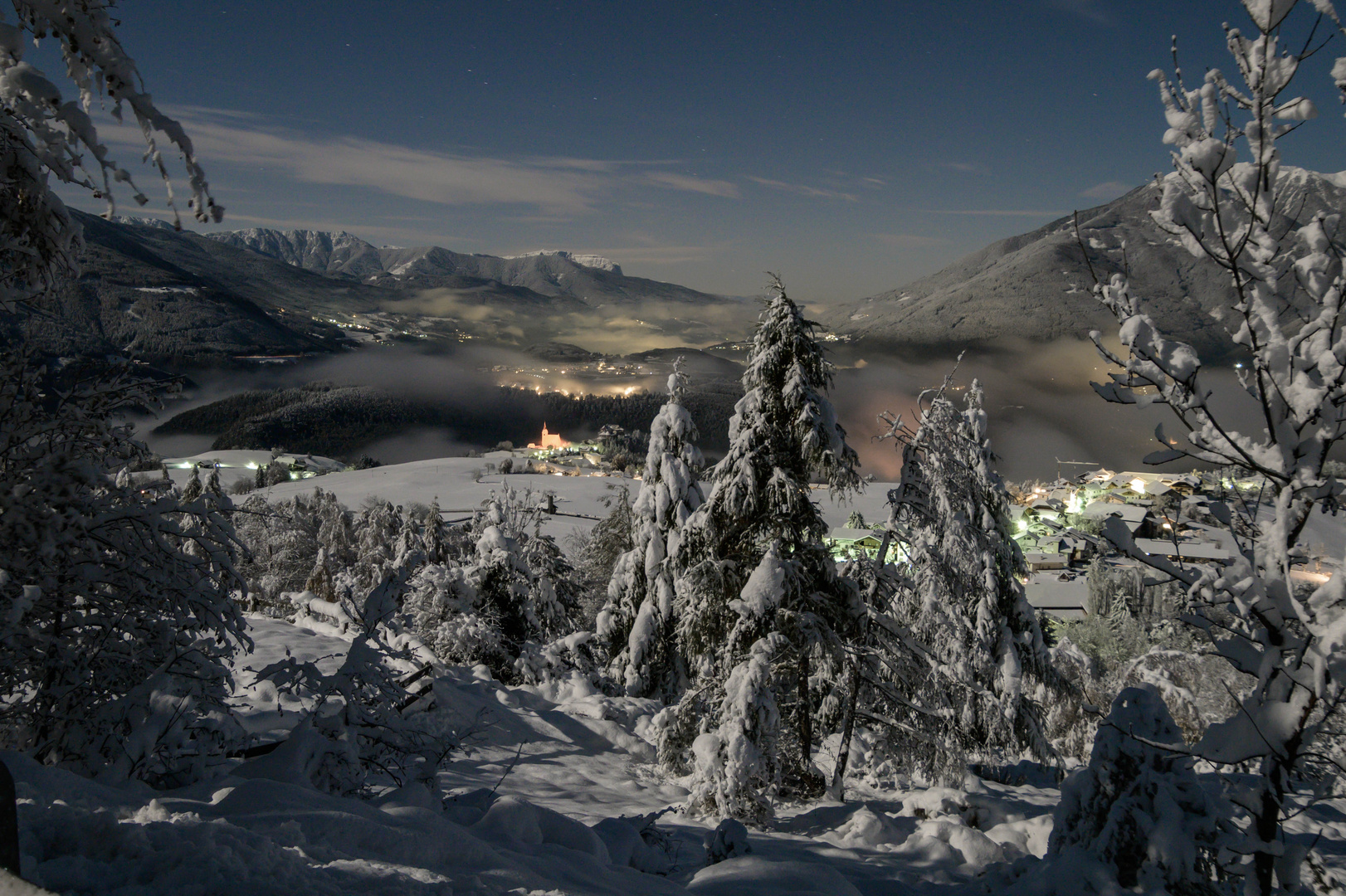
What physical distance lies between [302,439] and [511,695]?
14606 cm

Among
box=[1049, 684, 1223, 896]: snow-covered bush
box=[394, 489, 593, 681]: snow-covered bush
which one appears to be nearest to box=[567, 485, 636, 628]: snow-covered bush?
box=[394, 489, 593, 681]: snow-covered bush

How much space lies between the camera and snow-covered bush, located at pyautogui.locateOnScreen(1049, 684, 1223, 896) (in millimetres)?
4801

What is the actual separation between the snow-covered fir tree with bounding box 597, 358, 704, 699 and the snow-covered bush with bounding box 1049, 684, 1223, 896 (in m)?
11.1

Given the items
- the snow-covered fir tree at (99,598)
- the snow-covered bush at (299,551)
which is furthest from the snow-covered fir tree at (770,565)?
the snow-covered bush at (299,551)

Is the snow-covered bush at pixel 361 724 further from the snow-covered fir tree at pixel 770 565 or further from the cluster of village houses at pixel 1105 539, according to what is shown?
the cluster of village houses at pixel 1105 539

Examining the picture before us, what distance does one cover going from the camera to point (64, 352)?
493cm

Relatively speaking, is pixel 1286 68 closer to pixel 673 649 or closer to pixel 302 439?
pixel 673 649

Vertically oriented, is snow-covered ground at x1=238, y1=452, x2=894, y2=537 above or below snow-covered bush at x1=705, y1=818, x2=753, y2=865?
below

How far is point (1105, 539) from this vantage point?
160 inches

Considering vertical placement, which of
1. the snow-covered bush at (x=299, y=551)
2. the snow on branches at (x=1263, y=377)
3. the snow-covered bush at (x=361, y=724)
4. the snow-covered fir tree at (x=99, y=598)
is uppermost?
the snow on branches at (x=1263, y=377)

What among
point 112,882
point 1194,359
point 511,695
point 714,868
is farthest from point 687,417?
point 112,882

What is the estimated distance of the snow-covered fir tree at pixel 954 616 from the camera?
408 inches

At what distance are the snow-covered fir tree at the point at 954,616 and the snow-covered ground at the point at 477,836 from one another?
143cm

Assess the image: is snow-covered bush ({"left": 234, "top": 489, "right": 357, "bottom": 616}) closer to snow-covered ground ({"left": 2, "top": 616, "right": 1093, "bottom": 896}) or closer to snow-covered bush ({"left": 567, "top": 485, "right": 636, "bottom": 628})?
snow-covered bush ({"left": 567, "top": 485, "right": 636, "bottom": 628})
